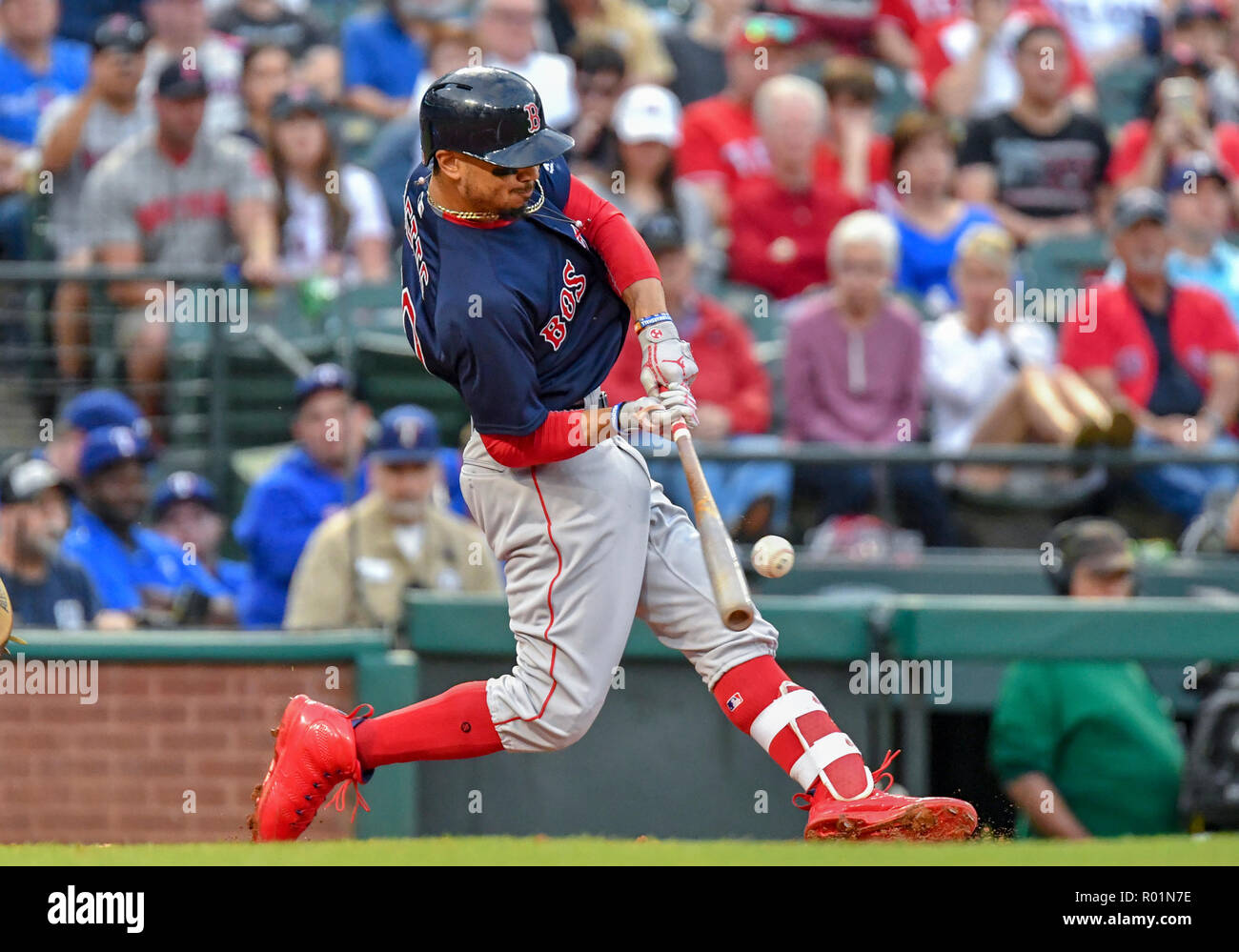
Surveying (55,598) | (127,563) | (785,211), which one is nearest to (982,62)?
(785,211)

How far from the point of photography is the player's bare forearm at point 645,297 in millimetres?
4137

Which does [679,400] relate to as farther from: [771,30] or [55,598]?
[771,30]

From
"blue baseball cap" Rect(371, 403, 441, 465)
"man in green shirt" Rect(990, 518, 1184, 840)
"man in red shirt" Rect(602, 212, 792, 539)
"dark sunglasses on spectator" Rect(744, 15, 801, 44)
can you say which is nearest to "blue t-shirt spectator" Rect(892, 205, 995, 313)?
"man in red shirt" Rect(602, 212, 792, 539)

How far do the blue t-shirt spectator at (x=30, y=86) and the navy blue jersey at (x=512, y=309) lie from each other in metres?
4.86

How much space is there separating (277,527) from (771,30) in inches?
172

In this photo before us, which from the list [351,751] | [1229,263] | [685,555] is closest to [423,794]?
[351,751]

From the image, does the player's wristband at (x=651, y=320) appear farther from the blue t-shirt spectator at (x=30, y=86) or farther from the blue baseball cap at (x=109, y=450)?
the blue t-shirt spectator at (x=30, y=86)

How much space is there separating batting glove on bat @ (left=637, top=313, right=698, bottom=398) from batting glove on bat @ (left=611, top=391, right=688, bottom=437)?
8cm

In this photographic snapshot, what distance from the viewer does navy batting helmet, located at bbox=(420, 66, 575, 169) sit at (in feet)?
12.9

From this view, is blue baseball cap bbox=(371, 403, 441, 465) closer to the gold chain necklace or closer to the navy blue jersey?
the navy blue jersey

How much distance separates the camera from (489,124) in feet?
12.9

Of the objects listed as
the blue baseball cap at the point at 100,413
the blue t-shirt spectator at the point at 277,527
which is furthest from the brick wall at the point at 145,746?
the blue baseball cap at the point at 100,413

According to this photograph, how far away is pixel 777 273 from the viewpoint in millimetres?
8492

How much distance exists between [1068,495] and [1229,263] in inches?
91.0
